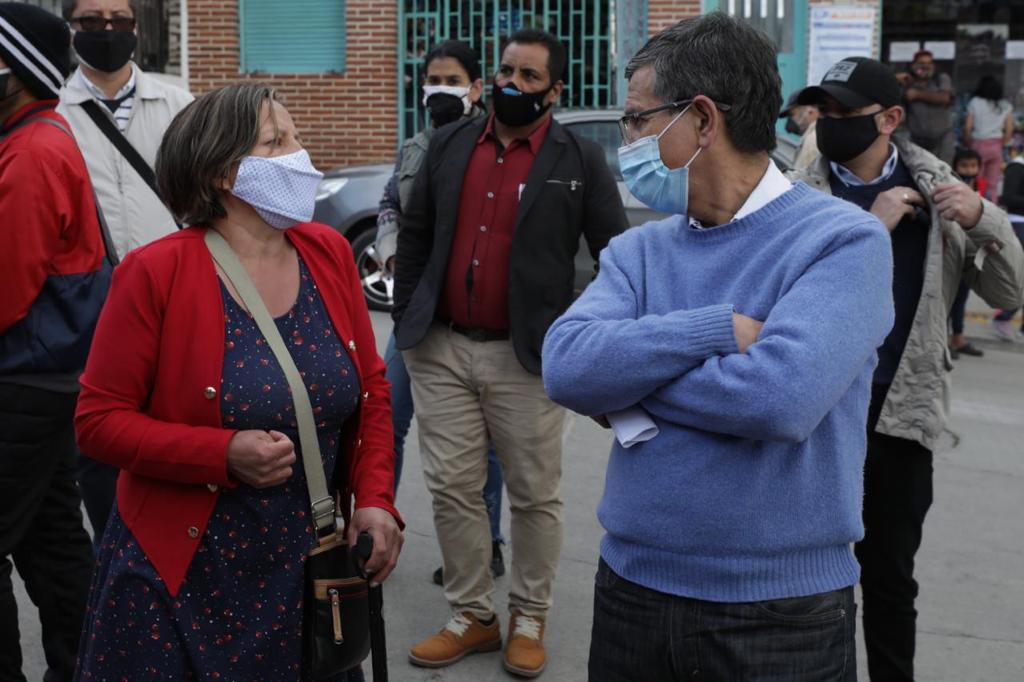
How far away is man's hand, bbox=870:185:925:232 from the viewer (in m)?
3.46

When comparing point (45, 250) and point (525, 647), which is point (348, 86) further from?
point (45, 250)

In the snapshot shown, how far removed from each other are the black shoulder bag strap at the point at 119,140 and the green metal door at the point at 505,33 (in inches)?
418

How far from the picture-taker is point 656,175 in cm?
242

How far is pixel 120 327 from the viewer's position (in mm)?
2674

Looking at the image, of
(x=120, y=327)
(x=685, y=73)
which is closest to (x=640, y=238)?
(x=685, y=73)

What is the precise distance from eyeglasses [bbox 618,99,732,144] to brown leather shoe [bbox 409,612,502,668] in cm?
250

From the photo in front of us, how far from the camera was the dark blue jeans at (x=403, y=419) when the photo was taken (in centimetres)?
509

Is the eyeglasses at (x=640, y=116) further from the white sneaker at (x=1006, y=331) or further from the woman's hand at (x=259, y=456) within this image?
the white sneaker at (x=1006, y=331)

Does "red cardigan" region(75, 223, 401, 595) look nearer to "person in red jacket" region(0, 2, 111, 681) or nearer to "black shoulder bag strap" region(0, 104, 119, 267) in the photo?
"person in red jacket" region(0, 2, 111, 681)

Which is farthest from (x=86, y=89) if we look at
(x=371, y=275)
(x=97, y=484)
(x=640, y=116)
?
(x=371, y=275)

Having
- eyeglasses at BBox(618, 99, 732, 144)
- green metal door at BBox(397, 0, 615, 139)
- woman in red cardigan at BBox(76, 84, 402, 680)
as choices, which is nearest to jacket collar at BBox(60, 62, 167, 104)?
woman in red cardigan at BBox(76, 84, 402, 680)

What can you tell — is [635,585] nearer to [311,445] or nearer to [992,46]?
[311,445]

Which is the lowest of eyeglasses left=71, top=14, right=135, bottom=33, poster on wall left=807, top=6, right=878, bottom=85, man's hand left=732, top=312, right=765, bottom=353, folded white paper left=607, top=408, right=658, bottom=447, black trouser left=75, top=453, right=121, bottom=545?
black trouser left=75, top=453, right=121, bottom=545

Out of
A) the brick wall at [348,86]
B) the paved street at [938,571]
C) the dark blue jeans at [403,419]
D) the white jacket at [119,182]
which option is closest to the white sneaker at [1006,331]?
the paved street at [938,571]
